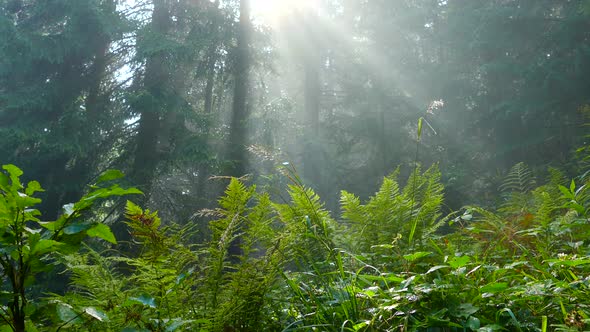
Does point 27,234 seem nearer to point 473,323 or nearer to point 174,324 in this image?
point 174,324

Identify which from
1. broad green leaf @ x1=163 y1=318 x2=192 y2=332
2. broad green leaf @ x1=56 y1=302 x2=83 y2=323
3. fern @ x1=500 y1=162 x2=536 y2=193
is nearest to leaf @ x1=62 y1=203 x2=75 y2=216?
broad green leaf @ x1=56 y1=302 x2=83 y2=323

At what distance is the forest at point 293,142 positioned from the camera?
4.47ft

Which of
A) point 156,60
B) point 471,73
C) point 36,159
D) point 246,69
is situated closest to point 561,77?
point 471,73

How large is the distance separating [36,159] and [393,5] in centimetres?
1264

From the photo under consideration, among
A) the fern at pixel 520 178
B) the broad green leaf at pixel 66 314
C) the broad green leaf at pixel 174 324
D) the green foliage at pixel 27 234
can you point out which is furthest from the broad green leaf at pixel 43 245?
the fern at pixel 520 178

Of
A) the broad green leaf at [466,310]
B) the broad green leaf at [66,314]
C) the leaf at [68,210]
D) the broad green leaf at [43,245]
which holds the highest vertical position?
the leaf at [68,210]

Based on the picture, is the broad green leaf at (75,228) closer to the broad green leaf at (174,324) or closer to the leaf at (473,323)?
the broad green leaf at (174,324)

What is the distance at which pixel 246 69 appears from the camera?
12.2 m

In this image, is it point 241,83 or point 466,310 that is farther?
point 241,83

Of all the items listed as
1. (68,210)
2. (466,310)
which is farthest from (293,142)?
(68,210)

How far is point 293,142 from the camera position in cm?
1772

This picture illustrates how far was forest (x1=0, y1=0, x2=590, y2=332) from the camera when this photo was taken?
1.36m

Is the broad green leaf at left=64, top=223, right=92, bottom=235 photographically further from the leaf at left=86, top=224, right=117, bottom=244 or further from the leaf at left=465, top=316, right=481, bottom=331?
the leaf at left=465, top=316, right=481, bottom=331

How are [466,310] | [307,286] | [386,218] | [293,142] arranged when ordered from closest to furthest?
[466,310], [307,286], [386,218], [293,142]
